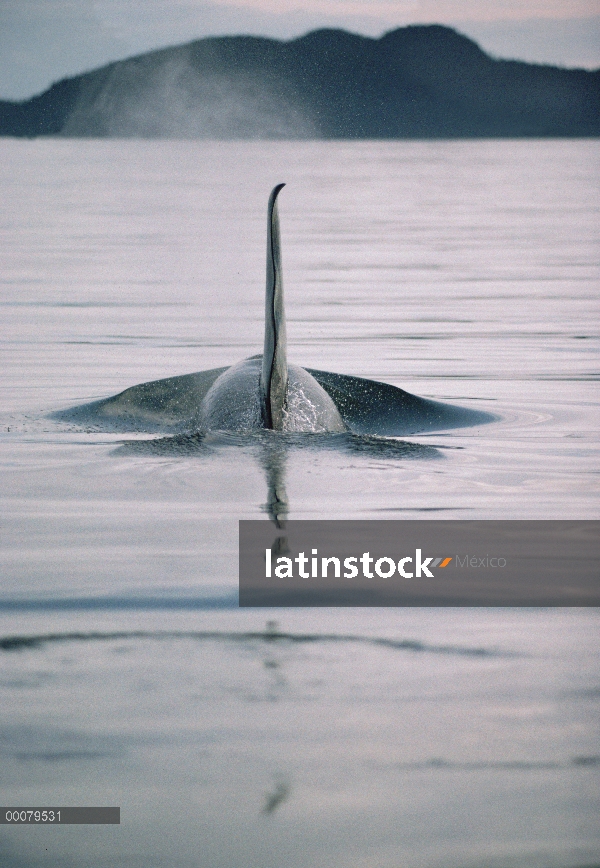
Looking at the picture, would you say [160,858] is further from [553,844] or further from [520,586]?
[520,586]

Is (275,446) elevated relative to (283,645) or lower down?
elevated

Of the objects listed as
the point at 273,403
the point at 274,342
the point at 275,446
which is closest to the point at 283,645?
the point at 275,446

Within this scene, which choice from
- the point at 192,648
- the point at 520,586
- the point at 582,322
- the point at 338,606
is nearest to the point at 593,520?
the point at 520,586

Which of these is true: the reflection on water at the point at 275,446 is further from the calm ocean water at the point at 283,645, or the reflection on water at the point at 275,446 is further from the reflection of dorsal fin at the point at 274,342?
the reflection of dorsal fin at the point at 274,342

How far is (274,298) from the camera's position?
1130 cm

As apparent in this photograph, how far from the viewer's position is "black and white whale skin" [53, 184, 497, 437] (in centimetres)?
1143

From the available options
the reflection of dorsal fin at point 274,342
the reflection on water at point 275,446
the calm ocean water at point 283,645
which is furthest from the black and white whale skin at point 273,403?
the calm ocean water at point 283,645

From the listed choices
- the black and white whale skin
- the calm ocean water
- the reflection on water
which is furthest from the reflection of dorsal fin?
the calm ocean water

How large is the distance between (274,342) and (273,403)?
0.53m

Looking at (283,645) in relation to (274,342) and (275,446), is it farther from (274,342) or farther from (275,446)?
(274,342)

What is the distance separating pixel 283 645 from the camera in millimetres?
6664

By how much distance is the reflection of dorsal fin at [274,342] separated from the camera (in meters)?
11.2

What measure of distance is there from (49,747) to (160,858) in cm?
92

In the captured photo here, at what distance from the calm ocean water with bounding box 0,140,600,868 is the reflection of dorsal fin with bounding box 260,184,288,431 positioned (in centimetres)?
51
